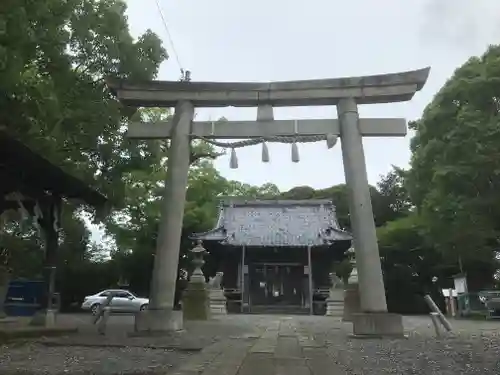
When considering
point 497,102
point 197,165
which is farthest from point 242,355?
point 197,165

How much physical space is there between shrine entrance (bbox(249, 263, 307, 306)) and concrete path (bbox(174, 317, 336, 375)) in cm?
1747

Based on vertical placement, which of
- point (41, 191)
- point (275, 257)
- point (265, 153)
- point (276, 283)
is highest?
point (265, 153)

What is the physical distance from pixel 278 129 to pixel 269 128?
197 mm

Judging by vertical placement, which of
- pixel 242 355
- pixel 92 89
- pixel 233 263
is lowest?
pixel 242 355

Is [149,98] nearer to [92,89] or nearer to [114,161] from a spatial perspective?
[92,89]

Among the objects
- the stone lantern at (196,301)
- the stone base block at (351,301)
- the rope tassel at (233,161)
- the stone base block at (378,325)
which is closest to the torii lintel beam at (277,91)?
the rope tassel at (233,161)

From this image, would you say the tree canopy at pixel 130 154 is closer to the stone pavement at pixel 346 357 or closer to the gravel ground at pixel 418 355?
the stone pavement at pixel 346 357

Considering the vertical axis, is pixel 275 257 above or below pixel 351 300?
above

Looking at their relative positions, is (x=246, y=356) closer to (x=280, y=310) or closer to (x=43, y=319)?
(x=43, y=319)

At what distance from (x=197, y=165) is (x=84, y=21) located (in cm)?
1798

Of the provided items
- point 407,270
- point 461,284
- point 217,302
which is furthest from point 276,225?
point 461,284

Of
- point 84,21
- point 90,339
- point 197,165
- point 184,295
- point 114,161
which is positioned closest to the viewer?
point 90,339

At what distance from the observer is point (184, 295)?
1727cm

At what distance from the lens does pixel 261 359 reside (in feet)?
21.7
